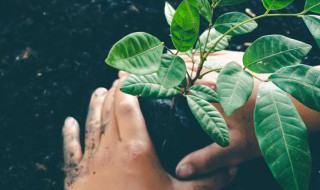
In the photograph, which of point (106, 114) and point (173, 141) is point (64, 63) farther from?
point (173, 141)

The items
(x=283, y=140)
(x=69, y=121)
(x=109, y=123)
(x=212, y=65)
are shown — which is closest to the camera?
(x=283, y=140)

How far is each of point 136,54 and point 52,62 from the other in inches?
38.5

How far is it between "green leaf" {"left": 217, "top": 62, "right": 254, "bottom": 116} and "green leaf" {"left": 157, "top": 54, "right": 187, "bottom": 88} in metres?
0.08

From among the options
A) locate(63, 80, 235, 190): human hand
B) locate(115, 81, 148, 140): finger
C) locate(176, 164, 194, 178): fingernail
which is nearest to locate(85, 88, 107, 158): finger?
locate(63, 80, 235, 190): human hand

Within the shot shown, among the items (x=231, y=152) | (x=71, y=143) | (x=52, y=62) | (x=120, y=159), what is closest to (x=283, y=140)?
(x=231, y=152)

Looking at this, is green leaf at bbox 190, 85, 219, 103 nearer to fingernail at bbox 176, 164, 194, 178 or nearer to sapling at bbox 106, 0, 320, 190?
sapling at bbox 106, 0, 320, 190

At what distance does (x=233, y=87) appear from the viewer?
640mm

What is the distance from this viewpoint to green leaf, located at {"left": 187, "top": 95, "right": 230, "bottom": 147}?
0.77 meters

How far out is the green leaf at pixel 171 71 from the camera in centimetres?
66

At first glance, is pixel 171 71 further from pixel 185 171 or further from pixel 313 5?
pixel 185 171

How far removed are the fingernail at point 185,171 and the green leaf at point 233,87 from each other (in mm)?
455

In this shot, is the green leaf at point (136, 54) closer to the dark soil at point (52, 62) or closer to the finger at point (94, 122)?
the finger at point (94, 122)

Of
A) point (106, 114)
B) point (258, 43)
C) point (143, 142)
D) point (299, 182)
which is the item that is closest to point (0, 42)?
point (106, 114)

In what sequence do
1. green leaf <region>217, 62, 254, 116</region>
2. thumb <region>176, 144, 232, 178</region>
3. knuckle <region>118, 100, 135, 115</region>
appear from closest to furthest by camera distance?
1. green leaf <region>217, 62, 254, 116</region>
2. thumb <region>176, 144, 232, 178</region>
3. knuckle <region>118, 100, 135, 115</region>
